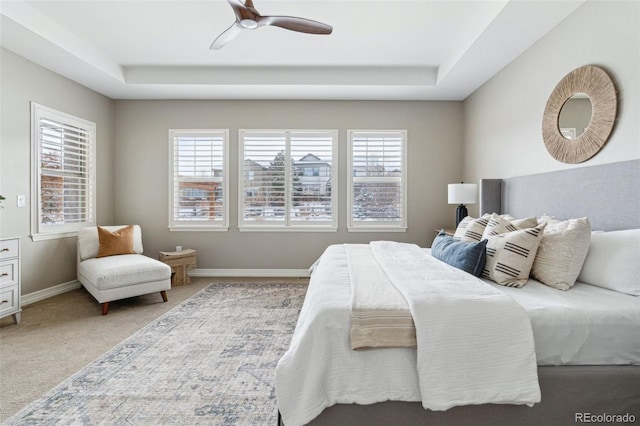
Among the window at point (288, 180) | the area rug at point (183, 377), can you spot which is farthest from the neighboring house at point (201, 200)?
the area rug at point (183, 377)

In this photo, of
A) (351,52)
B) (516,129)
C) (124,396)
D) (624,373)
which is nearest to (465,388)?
(624,373)

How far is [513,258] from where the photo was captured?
1994 mm

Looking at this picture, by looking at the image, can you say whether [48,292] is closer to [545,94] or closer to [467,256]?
[467,256]

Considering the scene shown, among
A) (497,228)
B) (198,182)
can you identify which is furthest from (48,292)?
(497,228)

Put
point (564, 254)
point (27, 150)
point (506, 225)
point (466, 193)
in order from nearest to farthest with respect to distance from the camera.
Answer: point (564, 254)
point (506, 225)
point (27, 150)
point (466, 193)

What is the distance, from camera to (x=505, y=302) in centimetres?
150

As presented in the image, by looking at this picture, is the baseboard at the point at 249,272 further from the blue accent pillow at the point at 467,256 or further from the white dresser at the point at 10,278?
the blue accent pillow at the point at 467,256

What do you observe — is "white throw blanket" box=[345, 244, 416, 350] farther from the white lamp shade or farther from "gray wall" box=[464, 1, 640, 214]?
the white lamp shade

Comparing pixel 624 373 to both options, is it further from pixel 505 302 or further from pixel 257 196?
pixel 257 196

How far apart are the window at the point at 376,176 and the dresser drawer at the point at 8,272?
12.3 ft

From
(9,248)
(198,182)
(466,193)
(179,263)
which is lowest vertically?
(179,263)

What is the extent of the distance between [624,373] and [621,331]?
18cm

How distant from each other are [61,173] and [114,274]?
5.55 ft

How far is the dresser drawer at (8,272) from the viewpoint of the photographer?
9.28ft
